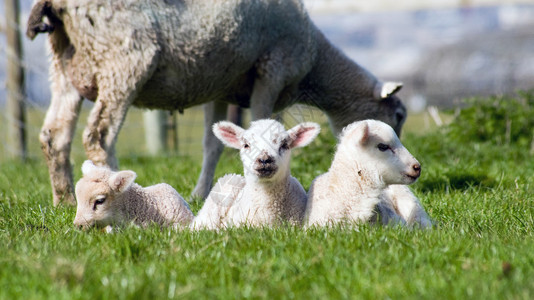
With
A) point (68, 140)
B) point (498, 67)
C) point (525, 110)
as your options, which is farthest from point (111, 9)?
point (498, 67)

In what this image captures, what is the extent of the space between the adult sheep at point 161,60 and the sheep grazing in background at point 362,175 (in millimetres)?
1747

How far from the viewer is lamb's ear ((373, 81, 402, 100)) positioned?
19.0 feet

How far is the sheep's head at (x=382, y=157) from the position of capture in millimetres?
3227

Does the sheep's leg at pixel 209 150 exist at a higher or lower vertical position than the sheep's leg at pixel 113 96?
lower

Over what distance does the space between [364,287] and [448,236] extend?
94 centimetres

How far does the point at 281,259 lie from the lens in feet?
8.16

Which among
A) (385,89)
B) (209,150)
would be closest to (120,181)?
(209,150)

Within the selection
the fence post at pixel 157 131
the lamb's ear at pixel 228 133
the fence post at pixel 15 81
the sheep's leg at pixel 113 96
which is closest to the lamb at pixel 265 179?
the lamb's ear at pixel 228 133

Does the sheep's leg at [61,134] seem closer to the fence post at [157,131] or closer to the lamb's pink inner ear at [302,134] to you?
the lamb's pink inner ear at [302,134]

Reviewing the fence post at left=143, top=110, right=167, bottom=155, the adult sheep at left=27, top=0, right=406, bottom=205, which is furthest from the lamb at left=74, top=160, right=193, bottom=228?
the fence post at left=143, top=110, right=167, bottom=155

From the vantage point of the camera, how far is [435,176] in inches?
200

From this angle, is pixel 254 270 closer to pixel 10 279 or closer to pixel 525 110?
pixel 10 279

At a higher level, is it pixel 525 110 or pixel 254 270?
pixel 254 270

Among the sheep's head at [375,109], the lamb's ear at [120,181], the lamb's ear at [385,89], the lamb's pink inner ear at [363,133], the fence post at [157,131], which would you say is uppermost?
the lamb's pink inner ear at [363,133]
